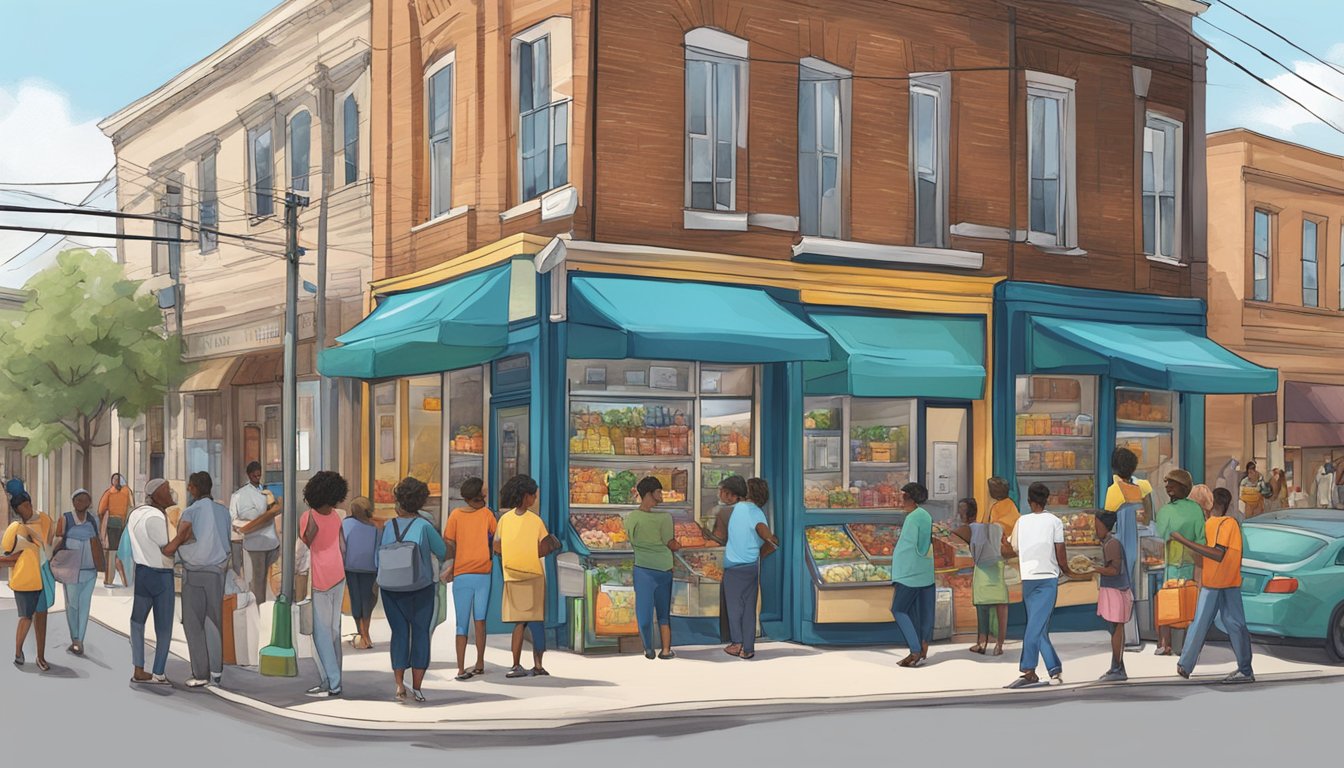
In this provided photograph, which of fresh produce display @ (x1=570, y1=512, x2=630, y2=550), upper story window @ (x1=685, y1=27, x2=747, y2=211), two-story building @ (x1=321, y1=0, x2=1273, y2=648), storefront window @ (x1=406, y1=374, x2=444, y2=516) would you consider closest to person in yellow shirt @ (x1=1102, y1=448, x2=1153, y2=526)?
two-story building @ (x1=321, y1=0, x2=1273, y2=648)

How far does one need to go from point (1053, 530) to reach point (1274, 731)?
261cm

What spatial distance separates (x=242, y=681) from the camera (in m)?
12.3

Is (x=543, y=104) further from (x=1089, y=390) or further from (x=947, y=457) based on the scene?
(x=1089, y=390)

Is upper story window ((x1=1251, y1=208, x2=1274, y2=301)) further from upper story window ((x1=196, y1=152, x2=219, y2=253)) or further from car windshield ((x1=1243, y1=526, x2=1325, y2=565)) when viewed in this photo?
upper story window ((x1=196, y1=152, x2=219, y2=253))

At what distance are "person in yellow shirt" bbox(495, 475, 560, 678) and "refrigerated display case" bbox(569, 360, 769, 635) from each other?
7.79 feet

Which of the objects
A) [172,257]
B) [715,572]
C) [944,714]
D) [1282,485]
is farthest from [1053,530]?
[172,257]

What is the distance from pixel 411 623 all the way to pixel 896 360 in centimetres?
713

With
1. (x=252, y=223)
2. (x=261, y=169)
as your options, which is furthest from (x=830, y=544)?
(x=261, y=169)

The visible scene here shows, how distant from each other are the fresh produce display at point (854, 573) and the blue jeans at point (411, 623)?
18.1 ft

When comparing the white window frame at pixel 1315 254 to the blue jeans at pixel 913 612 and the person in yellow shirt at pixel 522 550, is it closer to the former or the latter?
the blue jeans at pixel 913 612

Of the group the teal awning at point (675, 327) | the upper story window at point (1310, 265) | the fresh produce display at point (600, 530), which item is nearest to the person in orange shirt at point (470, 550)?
the fresh produce display at point (600, 530)

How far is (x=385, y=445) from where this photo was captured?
758 inches

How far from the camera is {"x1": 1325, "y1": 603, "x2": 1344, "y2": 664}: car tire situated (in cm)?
1344

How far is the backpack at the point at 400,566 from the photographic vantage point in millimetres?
10867
